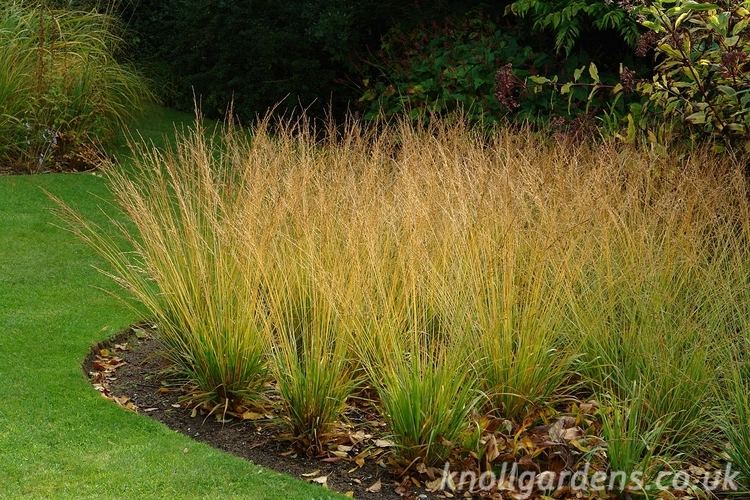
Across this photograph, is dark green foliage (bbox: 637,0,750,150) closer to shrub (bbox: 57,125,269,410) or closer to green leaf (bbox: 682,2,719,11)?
green leaf (bbox: 682,2,719,11)

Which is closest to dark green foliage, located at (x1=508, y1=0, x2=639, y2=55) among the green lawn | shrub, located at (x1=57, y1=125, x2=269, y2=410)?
the green lawn

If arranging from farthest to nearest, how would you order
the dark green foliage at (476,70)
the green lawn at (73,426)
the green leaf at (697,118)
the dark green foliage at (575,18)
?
the dark green foliage at (476,70), the dark green foliage at (575,18), the green leaf at (697,118), the green lawn at (73,426)

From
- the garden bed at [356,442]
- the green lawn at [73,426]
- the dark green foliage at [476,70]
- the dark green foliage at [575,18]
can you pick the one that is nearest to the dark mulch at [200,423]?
the garden bed at [356,442]

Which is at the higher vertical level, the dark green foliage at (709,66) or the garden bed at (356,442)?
the dark green foliage at (709,66)

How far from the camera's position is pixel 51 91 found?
32.7 feet

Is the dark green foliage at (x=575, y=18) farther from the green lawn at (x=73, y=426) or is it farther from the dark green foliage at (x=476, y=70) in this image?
the green lawn at (x=73, y=426)

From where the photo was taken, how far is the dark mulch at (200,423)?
14.5 ft

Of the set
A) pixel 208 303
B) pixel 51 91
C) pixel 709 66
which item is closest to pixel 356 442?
pixel 208 303

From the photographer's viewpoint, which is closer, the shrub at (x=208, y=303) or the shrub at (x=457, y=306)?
the shrub at (x=457, y=306)

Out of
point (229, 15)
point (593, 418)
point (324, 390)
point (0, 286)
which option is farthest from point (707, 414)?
point (229, 15)

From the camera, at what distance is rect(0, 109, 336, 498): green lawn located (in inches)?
167

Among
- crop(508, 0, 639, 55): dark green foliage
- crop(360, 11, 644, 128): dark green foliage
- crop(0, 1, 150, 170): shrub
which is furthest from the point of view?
crop(360, 11, 644, 128): dark green foliage

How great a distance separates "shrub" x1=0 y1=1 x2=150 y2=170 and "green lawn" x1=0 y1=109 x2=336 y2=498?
311cm

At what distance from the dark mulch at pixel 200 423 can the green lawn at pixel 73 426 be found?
0.12m
